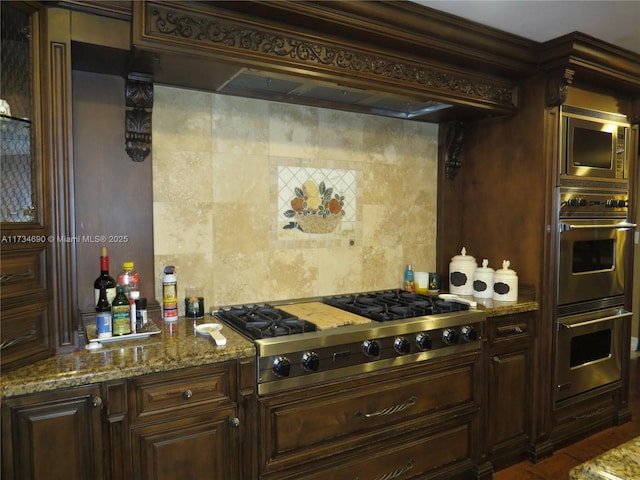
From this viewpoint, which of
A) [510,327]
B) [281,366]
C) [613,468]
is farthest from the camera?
[510,327]

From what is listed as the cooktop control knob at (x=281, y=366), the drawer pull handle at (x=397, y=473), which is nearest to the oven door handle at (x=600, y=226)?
the drawer pull handle at (x=397, y=473)

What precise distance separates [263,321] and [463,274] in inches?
55.5

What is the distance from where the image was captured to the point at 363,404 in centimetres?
199

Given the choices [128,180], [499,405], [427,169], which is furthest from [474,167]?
[128,180]

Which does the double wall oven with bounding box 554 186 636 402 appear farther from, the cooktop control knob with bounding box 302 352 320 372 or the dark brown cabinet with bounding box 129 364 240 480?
the dark brown cabinet with bounding box 129 364 240 480

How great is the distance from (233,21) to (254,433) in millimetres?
1652

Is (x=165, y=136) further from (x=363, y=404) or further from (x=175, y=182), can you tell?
(x=363, y=404)

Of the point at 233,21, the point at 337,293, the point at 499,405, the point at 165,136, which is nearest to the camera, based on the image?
the point at 233,21

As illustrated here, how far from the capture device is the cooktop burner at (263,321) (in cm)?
187

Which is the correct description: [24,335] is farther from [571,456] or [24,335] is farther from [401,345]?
[571,456]

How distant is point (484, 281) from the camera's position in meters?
2.69

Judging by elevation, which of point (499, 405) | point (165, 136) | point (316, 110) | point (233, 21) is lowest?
point (499, 405)

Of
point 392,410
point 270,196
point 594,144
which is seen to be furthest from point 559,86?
point 392,410

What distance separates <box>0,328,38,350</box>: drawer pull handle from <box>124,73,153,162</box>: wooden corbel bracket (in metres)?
0.89
